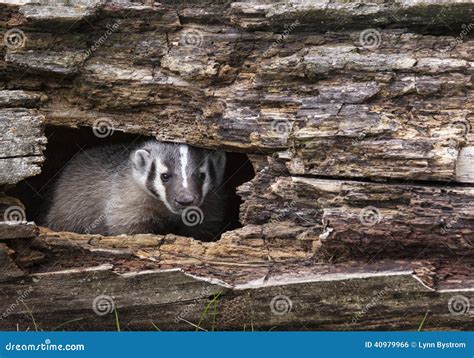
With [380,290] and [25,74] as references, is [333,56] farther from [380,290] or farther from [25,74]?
[25,74]

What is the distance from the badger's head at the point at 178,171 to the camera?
6094 mm

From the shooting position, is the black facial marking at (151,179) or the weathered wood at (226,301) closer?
the weathered wood at (226,301)

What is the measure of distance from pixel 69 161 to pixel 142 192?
112cm

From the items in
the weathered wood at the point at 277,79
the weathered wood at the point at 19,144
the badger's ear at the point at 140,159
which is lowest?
the badger's ear at the point at 140,159

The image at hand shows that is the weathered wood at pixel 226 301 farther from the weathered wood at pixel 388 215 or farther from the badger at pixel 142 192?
the badger at pixel 142 192

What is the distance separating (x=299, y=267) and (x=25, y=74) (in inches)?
102

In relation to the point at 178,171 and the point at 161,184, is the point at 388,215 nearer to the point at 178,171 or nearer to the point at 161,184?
the point at 178,171

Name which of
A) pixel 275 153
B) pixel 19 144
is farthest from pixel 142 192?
pixel 275 153

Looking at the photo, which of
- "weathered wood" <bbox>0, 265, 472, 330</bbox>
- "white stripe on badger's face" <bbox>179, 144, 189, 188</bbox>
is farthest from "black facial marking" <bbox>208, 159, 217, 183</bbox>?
"weathered wood" <bbox>0, 265, 472, 330</bbox>

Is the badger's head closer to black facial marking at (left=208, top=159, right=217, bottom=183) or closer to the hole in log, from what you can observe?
black facial marking at (left=208, top=159, right=217, bottom=183)

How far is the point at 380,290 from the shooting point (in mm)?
4945

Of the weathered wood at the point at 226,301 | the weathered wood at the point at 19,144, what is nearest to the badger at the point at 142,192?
the weathered wood at the point at 226,301

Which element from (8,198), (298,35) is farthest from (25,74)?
(298,35)

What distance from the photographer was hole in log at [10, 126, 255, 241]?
274 inches
